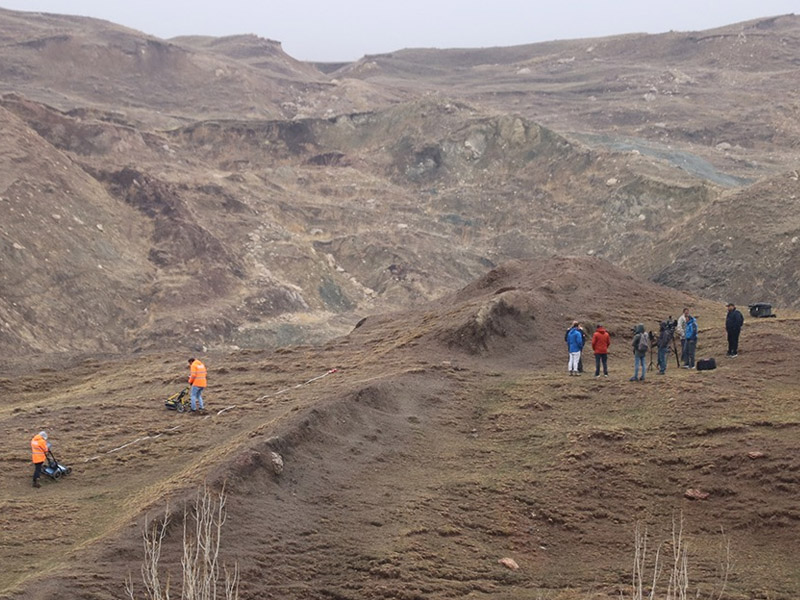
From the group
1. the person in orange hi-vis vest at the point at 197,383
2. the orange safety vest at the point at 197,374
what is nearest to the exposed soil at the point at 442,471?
the person in orange hi-vis vest at the point at 197,383

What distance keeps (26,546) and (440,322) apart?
1339 cm

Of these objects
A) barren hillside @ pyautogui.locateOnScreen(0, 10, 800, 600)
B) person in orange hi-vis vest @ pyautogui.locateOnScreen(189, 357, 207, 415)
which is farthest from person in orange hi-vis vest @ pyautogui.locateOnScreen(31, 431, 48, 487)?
person in orange hi-vis vest @ pyautogui.locateOnScreen(189, 357, 207, 415)

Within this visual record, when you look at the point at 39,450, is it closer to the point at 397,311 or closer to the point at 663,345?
the point at 663,345

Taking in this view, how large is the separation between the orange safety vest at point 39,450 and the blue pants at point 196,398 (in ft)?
12.6

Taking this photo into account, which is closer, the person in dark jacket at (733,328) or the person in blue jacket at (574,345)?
the person in blue jacket at (574,345)

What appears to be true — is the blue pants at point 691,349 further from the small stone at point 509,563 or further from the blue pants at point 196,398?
the blue pants at point 196,398

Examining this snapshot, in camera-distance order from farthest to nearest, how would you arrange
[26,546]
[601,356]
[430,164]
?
[430,164] → [601,356] → [26,546]

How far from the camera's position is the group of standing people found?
18438mm

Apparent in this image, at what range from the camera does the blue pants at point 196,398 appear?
63.1ft

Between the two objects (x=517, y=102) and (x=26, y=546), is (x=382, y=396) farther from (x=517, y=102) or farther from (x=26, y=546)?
(x=517, y=102)

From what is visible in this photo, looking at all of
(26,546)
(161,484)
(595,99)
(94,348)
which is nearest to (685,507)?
(161,484)

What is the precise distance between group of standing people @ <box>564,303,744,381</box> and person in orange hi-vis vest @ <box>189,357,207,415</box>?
7.50 metres

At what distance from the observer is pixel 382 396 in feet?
57.9

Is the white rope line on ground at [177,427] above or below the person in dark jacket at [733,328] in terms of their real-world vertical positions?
below
